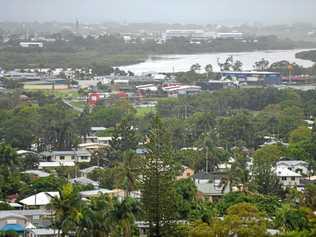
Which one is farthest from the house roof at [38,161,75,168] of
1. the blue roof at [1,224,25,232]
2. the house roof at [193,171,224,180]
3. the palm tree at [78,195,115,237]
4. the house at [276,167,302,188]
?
the palm tree at [78,195,115,237]

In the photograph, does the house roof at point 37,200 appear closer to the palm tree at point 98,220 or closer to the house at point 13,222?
the house at point 13,222

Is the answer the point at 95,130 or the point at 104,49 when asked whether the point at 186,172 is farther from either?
the point at 104,49

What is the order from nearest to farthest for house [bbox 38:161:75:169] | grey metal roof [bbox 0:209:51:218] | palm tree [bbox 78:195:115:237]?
A: 1. palm tree [bbox 78:195:115:237]
2. grey metal roof [bbox 0:209:51:218]
3. house [bbox 38:161:75:169]

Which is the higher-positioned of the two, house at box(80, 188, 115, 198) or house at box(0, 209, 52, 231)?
house at box(0, 209, 52, 231)

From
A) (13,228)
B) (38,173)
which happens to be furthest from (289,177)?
(13,228)

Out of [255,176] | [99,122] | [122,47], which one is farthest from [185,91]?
[122,47]

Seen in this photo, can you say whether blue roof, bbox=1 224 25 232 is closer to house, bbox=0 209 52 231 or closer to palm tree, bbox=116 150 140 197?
house, bbox=0 209 52 231
